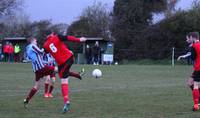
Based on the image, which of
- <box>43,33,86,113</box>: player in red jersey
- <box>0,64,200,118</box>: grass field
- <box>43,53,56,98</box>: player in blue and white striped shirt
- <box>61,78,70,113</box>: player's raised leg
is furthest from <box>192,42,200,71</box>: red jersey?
<box>43,53,56,98</box>: player in blue and white striped shirt

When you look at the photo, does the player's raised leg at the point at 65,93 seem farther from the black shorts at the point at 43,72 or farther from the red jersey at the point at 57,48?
the black shorts at the point at 43,72

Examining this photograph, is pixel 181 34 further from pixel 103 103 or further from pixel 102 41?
pixel 103 103

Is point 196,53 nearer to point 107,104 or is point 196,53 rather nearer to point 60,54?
point 107,104

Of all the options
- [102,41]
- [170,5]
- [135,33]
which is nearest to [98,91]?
[102,41]

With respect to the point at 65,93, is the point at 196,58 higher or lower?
higher

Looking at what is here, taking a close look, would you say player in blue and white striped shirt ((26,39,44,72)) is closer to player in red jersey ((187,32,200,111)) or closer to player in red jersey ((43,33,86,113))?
player in red jersey ((43,33,86,113))

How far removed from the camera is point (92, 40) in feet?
181

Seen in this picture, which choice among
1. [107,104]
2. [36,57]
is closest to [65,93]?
[107,104]

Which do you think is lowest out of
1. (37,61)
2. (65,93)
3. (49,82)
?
(65,93)

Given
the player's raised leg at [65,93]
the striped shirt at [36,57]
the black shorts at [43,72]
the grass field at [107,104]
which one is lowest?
the grass field at [107,104]

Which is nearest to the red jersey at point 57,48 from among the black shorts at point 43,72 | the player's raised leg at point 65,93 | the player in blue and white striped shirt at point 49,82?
the player's raised leg at point 65,93

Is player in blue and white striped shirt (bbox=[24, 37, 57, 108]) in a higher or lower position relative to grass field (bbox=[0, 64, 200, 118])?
higher

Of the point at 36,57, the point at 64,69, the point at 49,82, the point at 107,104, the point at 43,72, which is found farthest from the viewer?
the point at 49,82

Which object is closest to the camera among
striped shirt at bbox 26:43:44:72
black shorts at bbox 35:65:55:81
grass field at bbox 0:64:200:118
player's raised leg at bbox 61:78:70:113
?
grass field at bbox 0:64:200:118
